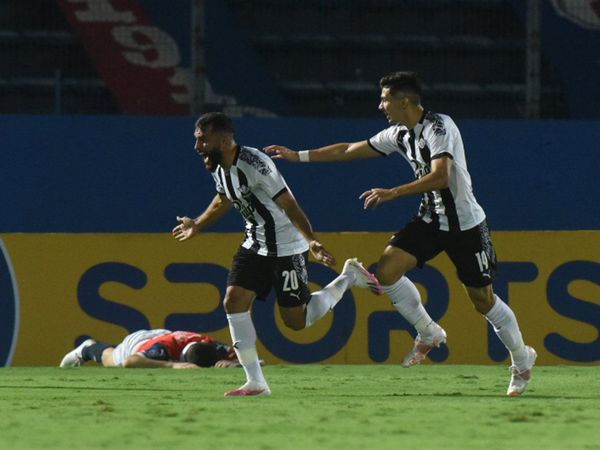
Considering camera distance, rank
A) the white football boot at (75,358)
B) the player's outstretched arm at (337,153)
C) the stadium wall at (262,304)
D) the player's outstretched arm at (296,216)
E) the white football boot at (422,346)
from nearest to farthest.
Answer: the player's outstretched arm at (296,216) < the player's outstretched arm at (337,153) < the white football boot at (422,346) < the white football boot at (75,358) < the stadium wall at (262,304)

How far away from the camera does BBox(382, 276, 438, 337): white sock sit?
8938 mm

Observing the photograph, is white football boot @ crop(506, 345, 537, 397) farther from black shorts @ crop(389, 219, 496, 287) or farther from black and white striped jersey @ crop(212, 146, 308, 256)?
black and white striped jersey @ crop(212, 146, 308, 256)

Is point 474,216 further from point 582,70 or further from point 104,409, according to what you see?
point 582,70

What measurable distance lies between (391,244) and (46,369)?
12.3ft

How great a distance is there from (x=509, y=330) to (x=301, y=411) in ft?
4.98

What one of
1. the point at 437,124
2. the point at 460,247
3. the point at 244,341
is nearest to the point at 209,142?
the point at 244,341

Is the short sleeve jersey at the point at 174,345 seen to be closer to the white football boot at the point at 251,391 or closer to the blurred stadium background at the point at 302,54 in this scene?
the blurred stadium background at the point at 302,54

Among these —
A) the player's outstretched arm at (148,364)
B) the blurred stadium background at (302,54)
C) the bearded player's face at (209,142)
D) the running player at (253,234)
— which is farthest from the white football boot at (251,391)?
the blurred stadium background at (302,54)

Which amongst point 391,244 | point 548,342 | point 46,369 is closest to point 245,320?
point 391,244

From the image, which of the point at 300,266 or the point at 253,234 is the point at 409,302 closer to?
the point at 300,266

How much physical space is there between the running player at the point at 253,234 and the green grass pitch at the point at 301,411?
1.26 ft

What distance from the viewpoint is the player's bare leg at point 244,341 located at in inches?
321

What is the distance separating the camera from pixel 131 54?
14.5m

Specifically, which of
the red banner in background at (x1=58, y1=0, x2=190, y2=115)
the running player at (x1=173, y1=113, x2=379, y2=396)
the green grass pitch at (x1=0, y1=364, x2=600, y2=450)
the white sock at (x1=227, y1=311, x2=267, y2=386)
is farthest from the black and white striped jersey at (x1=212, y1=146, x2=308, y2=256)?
the red banner in background at (x1=58, y1=0, x2=190, y2=115)
